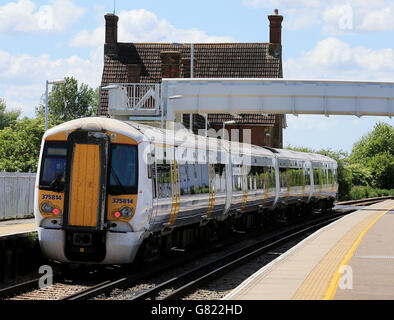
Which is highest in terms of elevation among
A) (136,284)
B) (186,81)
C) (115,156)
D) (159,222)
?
(186,81)

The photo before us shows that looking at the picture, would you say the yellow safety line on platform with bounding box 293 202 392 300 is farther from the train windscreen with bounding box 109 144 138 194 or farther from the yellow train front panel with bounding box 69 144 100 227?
the yellow train front panel with bounding box 69 144 100 227

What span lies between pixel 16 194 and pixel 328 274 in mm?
18185

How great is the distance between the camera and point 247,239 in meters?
Answer: 25.6

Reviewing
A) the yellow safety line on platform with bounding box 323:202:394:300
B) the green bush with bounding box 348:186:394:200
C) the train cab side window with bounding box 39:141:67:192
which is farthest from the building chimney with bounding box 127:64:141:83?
the train cab side window with bounding box 39:141:67:192

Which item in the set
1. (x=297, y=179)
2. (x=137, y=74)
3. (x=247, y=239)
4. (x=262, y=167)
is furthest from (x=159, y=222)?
(x=137, y=74)

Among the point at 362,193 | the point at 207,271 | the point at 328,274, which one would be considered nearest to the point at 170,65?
the point at 207,271

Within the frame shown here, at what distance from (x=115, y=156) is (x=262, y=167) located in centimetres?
1521

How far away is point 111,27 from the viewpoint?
58.2m

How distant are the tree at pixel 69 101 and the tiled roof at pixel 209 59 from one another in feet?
186

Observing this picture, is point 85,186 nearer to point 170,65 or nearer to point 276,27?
point 170,65

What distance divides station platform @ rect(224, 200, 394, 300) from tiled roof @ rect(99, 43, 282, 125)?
3684 centimetres

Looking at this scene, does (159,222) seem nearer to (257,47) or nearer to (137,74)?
(137,74)

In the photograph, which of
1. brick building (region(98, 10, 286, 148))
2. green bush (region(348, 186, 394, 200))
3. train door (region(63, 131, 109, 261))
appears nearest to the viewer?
train door (region(63, 131, 109, 261))

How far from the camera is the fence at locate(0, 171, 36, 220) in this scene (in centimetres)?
2819
